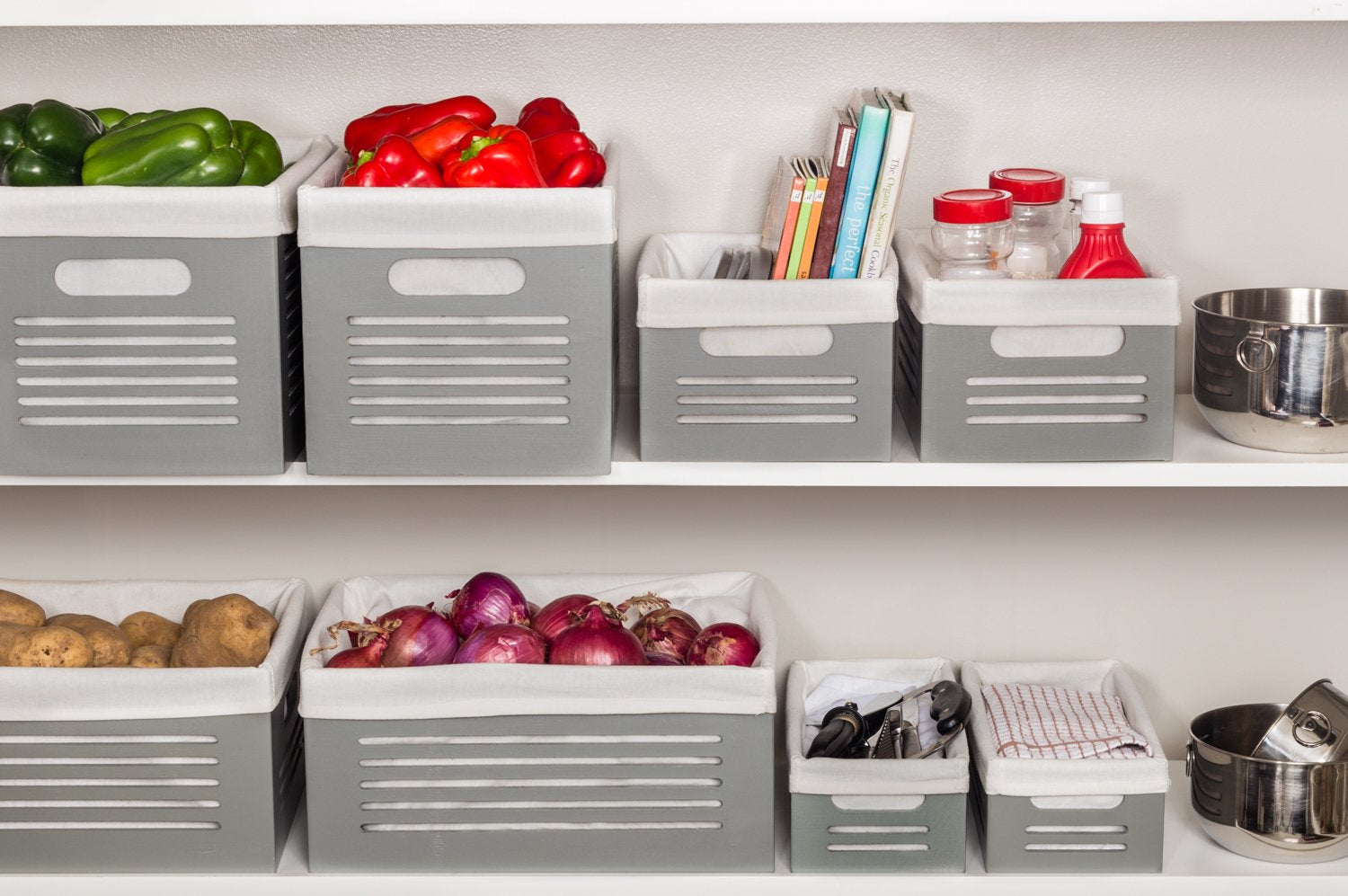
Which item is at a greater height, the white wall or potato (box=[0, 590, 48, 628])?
the white wall

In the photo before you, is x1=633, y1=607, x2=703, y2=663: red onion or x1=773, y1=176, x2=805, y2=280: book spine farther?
x1=633, y1=607, x2=703, y2=663: red onion

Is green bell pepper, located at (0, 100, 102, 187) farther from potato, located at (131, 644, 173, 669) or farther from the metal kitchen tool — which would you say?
the metal kitchen tool

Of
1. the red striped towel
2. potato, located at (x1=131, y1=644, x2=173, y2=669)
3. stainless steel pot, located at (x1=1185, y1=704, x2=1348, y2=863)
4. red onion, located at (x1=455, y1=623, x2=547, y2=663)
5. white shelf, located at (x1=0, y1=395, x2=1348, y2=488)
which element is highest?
white shelf, located at (x1=0, y1=395, x2=1348, y2=488)

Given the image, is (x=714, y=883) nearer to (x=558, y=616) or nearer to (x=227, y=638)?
(x=558, y=616)

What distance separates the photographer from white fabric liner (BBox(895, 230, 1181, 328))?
1.36m

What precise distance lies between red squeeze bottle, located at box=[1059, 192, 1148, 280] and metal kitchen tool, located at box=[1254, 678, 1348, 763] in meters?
0.54

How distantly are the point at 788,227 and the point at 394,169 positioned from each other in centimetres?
37

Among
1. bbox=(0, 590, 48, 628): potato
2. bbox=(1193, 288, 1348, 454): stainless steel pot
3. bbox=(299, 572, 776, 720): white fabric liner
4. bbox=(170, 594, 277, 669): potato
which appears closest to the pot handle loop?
bbox=(1193, 288, 1348, 454): stainless steel pot

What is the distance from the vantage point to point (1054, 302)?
1358 mm

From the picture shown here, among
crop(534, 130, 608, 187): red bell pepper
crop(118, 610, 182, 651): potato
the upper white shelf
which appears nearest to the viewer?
the upper white shelf

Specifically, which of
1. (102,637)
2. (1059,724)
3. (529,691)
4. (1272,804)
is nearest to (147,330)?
(102,637)

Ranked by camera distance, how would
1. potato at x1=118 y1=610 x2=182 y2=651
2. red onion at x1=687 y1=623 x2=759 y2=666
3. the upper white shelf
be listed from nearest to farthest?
the upper white shelf < red onion at x1=687 y1=623 x2=759 y2=666 < potato at x1=118 y1=610 x2=182 y2=651

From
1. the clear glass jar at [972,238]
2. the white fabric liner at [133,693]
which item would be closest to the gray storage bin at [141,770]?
the white fabric liner at [133,693]

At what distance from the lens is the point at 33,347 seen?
1360 millimetres
